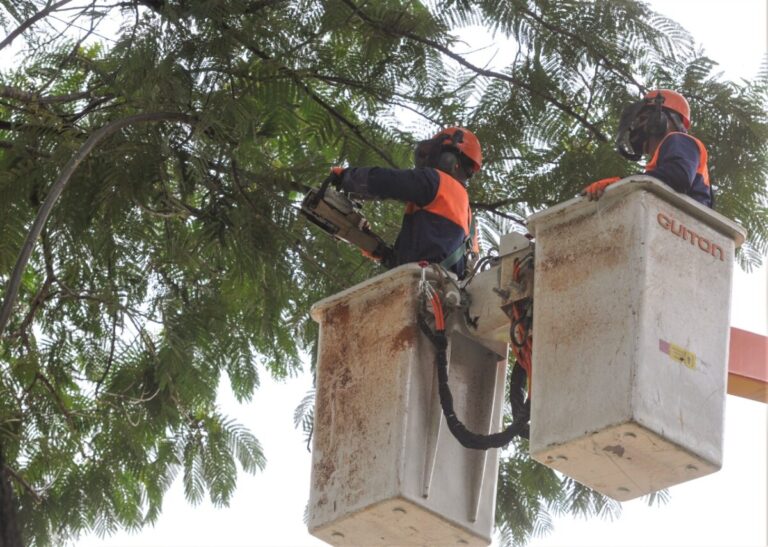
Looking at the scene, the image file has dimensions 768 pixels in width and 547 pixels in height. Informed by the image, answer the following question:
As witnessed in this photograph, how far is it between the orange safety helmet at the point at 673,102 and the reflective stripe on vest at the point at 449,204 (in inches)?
36.8

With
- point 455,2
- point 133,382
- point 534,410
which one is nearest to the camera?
point 534,410

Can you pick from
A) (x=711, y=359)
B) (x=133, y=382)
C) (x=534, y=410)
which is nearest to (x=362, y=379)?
(x=534, y=410)

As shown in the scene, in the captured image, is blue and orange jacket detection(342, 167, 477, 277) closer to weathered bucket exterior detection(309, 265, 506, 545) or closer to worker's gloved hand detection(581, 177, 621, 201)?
weathered bucket exterior detection(309, 265, 506, 545)

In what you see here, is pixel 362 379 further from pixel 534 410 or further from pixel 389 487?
pixel 534 410

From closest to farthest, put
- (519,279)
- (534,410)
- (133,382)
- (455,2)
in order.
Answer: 1. (534,410)
2. (519,279)
3. (455,2)
4. (133,382)

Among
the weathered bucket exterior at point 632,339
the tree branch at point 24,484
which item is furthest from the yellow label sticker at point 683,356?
the tree branch at point 24,484

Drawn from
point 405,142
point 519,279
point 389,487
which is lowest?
point 389,487

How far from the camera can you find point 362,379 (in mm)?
7527

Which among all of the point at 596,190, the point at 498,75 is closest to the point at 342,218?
the point at 498,75

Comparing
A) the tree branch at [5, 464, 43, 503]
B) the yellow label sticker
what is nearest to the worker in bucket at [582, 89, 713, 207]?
the yellow label sticker

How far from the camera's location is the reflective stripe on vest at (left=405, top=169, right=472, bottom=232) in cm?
812

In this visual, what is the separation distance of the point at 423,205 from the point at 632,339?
1865 millimetres

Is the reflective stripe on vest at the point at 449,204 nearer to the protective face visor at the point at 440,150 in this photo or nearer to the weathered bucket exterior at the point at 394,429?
the protective face visor at the point at 440,150

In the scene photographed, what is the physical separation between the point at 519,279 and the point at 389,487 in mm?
992
